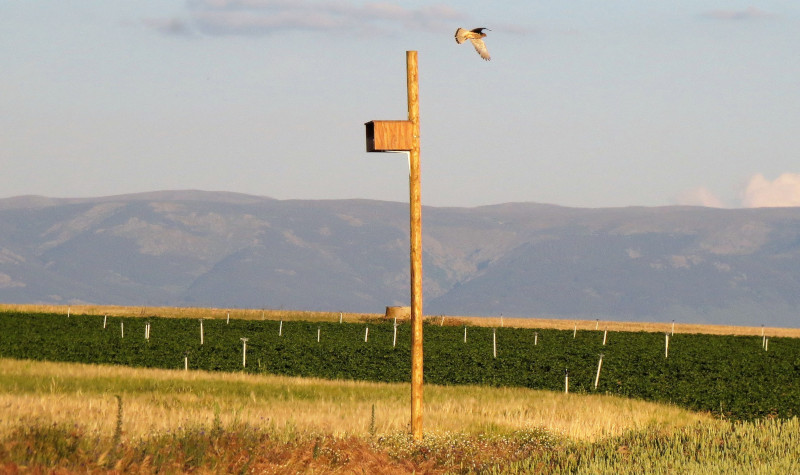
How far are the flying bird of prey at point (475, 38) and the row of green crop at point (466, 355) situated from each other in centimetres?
1710

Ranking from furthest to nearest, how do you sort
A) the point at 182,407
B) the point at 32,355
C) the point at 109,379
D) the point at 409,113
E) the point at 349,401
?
the point at 32,355 → the point at 109,379 → the point at 349,401 → the point at 182,407 → the point at 409,113

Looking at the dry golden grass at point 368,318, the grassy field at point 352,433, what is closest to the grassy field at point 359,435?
the grassy field at point 352,433

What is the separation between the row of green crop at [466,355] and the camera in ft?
141

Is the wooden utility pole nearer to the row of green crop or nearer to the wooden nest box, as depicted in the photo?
the wooden nest box

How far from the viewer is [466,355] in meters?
55.6

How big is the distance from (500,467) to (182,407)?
10919 mm

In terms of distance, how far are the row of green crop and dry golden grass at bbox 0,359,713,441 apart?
→ 4.35 metres

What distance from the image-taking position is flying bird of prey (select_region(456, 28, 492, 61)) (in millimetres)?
21500

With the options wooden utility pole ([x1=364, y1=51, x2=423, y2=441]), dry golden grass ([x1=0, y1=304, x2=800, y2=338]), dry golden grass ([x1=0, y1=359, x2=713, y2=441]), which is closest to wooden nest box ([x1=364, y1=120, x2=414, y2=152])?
wooden utility pole ([x1=364, y1=51, x2=423, y2=441])

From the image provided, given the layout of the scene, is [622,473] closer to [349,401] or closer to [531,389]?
[349,401]

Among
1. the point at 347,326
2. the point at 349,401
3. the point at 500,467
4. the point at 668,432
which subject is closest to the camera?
the point at 500,467

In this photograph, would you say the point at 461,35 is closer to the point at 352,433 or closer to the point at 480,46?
the point at 480,46

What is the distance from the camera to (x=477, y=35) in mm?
21531

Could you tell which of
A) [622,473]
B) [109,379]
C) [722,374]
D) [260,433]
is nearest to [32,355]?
[109,379]
